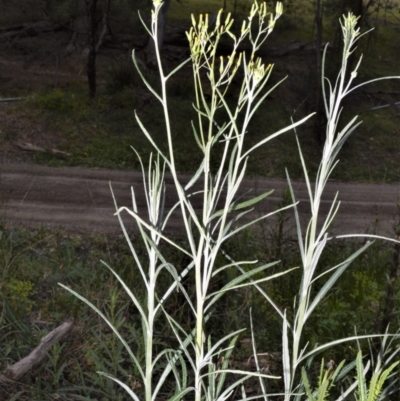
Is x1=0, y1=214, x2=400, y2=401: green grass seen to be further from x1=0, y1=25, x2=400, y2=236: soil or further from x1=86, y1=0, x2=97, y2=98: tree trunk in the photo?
x1=86, y1=0, x2=97, y2=98: tree trunk

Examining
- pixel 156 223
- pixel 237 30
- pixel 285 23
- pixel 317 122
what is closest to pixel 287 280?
pixel 156 223

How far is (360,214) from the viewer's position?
32.2ft

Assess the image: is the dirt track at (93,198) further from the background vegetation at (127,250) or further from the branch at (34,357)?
the branch at (34,357)

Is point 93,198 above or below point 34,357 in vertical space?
below

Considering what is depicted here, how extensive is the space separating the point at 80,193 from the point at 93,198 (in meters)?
0.30

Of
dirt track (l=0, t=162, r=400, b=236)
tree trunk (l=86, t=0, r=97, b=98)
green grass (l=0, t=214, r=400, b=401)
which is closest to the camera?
green grass (l=0, t=214, r=400, b=401)

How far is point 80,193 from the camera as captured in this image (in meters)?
9.66

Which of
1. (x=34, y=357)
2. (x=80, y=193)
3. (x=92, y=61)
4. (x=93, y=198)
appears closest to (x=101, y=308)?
(x=34, y=357)

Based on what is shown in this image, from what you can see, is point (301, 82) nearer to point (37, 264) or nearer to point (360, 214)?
point (360, 214)

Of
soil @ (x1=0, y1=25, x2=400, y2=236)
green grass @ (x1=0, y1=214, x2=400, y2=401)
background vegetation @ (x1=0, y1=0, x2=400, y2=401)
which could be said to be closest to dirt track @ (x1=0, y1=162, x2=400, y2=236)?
soil @ (x1=0, y1=25, x2=400, y2=236)

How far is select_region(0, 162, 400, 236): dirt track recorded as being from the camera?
27.9 feet

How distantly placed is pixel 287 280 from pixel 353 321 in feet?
2.24

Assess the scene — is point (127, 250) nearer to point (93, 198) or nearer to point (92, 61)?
point (93, 198)

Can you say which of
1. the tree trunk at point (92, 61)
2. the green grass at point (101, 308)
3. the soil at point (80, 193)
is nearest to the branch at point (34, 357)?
the green grass at point (101, 308)
